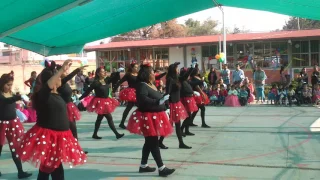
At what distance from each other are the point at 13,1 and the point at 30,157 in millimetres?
3110

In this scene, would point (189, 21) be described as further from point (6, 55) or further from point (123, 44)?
point (123, 44)

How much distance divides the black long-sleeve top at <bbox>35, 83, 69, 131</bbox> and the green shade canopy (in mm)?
2938

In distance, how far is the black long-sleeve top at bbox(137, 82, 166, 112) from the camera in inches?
226

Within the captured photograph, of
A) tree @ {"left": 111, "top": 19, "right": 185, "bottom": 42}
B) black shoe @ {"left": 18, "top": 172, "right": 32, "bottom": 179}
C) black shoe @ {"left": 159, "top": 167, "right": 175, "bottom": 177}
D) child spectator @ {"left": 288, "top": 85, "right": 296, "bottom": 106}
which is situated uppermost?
tree @ {"left": 111, "top": 19, "right": 185, "bottom": 42}

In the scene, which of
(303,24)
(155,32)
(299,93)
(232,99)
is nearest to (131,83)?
(232,99)

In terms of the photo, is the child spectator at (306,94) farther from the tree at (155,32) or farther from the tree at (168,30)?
the tree at (168,30)

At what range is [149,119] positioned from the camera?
5.78 metres

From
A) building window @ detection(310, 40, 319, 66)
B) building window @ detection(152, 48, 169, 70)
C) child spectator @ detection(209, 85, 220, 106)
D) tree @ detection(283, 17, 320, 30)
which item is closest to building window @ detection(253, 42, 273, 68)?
building window @ detection(310, 40, 319, 66)

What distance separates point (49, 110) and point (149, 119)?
1.82m

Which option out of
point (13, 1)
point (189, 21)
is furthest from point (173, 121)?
point (189, 21)

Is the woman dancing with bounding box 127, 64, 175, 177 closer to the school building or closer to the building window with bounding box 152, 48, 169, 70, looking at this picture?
the school building

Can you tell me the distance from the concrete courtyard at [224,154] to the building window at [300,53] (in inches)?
527

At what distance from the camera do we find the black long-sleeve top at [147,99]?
5.73 meters

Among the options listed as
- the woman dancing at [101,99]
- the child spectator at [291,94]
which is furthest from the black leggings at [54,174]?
the child spectator at [291,94]
